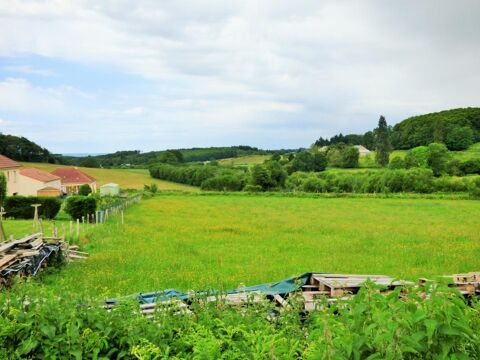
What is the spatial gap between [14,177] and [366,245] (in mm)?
45928

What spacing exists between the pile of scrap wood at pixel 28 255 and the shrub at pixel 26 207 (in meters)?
21.8

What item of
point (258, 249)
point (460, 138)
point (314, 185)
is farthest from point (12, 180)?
point (460, 138)

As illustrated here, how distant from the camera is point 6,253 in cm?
1415

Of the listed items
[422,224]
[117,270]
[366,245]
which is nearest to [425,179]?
[422,224]

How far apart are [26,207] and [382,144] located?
89.5 meters

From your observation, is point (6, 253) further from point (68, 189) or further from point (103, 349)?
point (68, 189)

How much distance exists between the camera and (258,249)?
2197cm

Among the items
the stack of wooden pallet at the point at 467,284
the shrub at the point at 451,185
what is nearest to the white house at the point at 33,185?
the stack of wooden pallet at the point at 467,284

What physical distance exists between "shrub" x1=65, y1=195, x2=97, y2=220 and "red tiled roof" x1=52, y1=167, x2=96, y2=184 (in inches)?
1659

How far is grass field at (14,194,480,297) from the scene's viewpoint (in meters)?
15.1

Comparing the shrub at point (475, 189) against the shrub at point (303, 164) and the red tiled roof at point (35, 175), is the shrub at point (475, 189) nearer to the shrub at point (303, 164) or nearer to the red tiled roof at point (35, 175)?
the shrub at point (303, 164)

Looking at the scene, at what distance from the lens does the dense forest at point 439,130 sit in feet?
390

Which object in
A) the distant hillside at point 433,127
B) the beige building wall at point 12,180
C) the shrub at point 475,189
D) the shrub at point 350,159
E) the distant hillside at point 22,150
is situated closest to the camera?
the beige building wall at point 12,180

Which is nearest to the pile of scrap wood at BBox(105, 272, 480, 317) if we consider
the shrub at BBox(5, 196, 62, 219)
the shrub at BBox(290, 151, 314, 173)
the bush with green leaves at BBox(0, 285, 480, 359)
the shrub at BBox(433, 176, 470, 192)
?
the bush with green leaves at BBox(0, 285, 480, 359)
